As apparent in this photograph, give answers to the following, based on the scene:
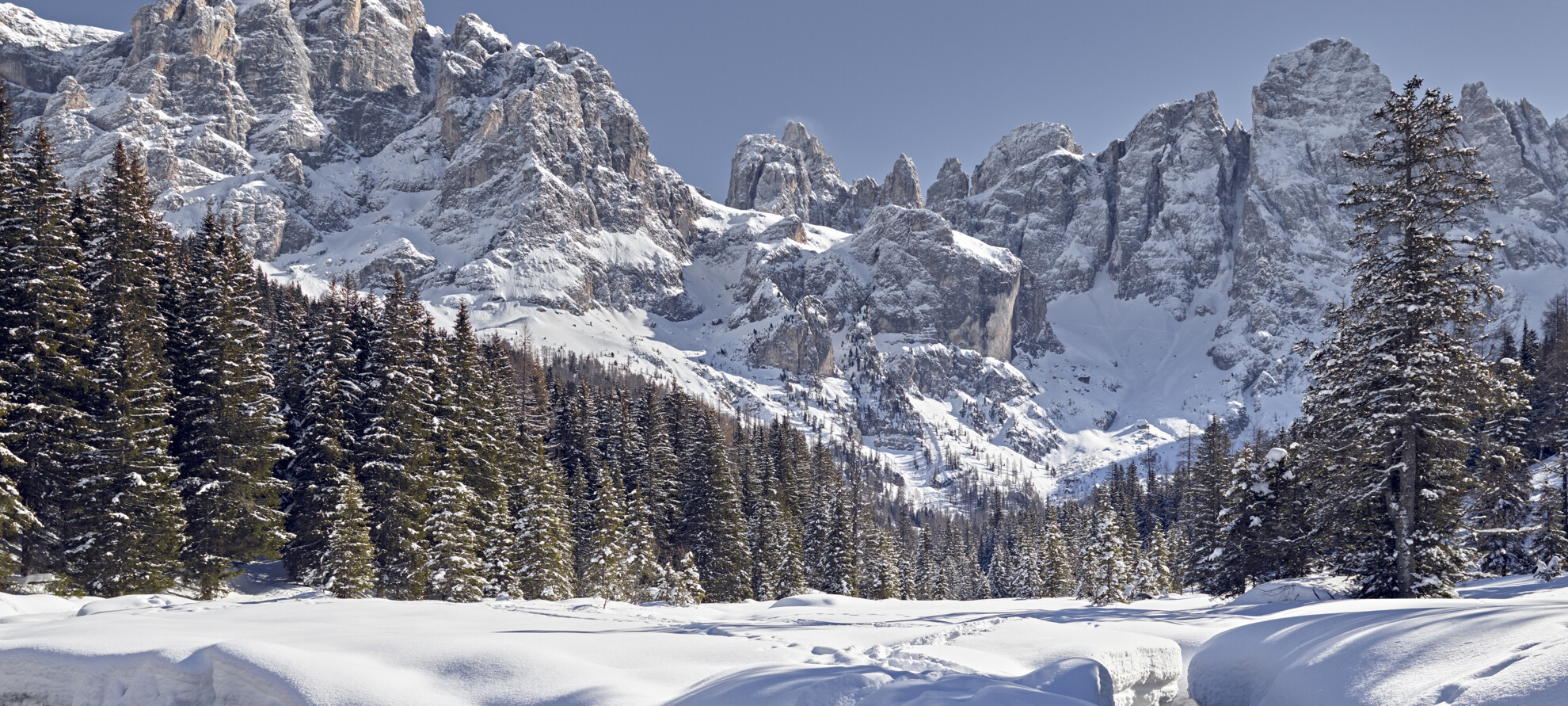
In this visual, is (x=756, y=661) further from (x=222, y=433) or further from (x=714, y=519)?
(x=714, y=519)

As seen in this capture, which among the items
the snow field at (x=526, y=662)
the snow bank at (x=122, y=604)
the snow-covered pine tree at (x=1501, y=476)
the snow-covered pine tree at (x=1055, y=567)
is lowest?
the snow-covered pine tree at (x=1055, y=567)

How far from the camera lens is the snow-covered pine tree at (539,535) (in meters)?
37.0

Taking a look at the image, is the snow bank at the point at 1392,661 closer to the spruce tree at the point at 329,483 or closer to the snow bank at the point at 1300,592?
the snow bank at the point at 1300,592

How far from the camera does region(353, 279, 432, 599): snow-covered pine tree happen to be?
31.7 m

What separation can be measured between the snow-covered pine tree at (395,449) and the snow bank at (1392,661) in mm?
27851

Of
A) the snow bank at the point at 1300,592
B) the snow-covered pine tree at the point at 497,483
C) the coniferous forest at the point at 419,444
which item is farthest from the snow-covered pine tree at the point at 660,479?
the snow bank at the point at 1300,592

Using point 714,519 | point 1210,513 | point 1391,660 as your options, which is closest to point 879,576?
point 714,519

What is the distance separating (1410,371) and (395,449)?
32627 millimetres

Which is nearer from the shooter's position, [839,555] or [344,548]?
[344,548]

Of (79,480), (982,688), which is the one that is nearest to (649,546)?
(79,480)

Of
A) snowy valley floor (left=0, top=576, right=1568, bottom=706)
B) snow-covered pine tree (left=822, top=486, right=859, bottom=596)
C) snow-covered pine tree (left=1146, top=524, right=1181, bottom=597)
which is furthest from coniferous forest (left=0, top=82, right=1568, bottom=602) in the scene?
snow-covered pine tree (left=1146, top=524, right=1181, bottom=597)

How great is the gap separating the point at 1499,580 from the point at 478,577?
34.4 m

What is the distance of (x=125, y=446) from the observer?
24.0 m

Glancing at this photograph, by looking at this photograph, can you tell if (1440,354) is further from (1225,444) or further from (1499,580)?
(1225,444)
